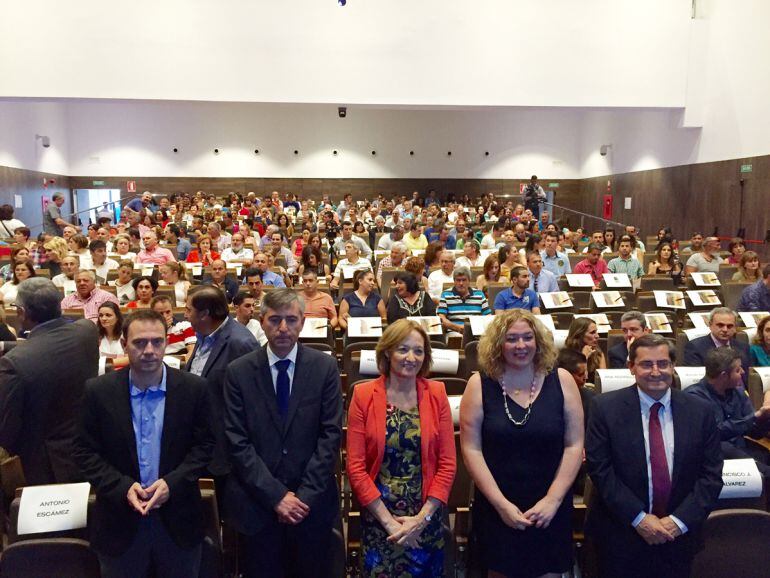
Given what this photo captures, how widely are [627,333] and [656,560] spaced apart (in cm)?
210

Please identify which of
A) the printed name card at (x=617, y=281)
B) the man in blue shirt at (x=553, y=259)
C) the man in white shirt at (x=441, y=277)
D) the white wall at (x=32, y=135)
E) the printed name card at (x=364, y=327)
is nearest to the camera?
the printed name card at (x=364, y=327)

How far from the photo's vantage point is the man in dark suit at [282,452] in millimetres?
2514

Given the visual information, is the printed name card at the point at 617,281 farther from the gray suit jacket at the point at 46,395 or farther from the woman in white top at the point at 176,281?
the gray suit jacket at the point at 46,395

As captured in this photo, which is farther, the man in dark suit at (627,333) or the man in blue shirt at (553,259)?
the man in blue shirt at (553,259)

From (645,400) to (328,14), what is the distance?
10.4 m

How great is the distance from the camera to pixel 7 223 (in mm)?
11672

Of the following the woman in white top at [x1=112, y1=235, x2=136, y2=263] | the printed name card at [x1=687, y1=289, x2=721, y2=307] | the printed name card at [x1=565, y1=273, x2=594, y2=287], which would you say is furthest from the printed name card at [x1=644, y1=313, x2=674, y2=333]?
the woman in white top at [x1=112, y1=235, x2=136, y2=263]

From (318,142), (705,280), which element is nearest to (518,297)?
(705,280)

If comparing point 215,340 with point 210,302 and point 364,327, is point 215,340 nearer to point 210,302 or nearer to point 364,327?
point 210,302

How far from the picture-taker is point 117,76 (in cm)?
1133

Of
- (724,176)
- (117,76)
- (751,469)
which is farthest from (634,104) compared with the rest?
(751,469)

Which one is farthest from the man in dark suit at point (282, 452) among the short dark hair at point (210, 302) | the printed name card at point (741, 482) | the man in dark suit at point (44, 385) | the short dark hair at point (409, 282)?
the short dark hair at point (409, 282)

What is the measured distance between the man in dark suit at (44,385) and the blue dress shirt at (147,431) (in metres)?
0.63

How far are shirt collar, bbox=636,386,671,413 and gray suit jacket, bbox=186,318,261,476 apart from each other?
1537mm
